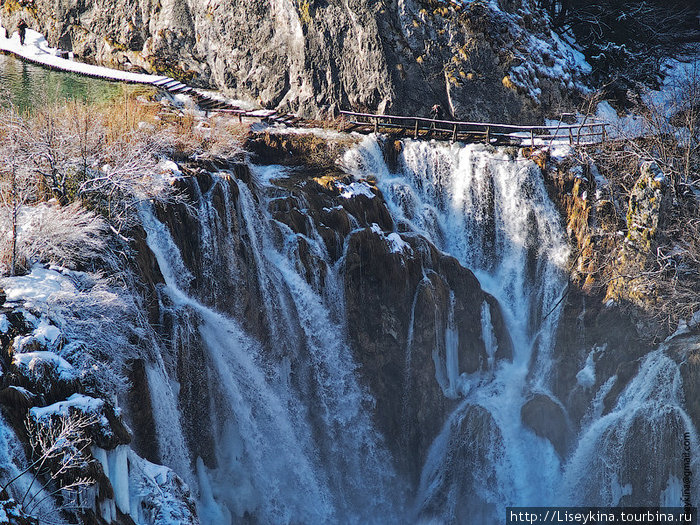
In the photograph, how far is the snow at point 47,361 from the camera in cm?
1103

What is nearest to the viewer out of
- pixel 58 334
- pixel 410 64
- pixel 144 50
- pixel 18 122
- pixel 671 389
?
pixel 58 334

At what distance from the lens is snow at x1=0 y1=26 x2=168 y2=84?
29141 mm

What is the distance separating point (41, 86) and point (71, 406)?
61.5 feet

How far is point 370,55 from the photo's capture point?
1086 inches

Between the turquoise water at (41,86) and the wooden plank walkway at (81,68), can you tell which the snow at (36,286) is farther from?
the wooden plank walkway at (81,68)

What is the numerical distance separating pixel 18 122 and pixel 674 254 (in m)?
19.0

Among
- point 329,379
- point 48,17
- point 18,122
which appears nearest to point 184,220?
point 18,122

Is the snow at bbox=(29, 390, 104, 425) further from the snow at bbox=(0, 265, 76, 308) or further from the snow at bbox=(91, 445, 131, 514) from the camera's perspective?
the snow at bbox=(0, 265, 76, 308)

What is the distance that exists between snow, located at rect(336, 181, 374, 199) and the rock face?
19.1 feet

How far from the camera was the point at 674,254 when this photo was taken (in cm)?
2198

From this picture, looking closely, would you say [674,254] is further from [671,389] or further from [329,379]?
[329,379]

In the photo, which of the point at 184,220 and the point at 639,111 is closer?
the point at 184,220

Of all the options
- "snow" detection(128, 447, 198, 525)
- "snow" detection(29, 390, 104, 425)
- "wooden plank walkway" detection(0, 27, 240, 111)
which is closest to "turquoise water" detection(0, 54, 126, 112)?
"wooden plank walkway" detection(0, 27, 240, 111)

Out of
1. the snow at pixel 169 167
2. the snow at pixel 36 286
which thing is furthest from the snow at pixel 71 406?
the snow at pixel 169 167
